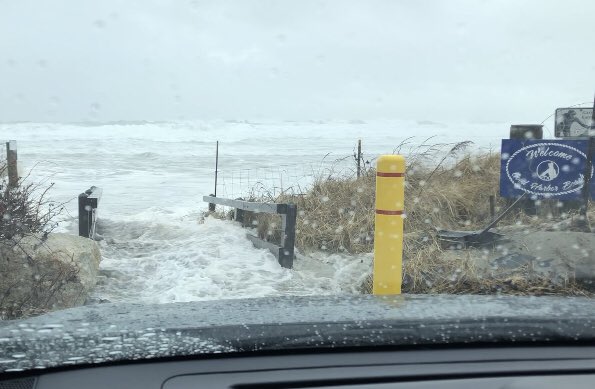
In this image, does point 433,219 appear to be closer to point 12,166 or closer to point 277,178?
point 12,166

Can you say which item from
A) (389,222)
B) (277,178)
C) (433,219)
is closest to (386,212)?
(389,222)

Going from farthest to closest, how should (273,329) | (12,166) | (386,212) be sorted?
(12,166) → (386,212) → (273,329)

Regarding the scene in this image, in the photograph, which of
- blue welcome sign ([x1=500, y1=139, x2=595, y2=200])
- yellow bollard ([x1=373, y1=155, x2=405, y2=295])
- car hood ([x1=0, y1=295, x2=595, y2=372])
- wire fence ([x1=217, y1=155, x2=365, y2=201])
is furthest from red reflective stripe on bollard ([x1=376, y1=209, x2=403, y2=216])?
wire fence ([x1=217, y1=155, x2=365, y2=201])

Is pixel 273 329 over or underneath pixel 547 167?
underneath

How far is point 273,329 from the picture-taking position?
1839mm

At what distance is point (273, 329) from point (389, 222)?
3.21 m

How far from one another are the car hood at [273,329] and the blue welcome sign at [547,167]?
5.17 meters

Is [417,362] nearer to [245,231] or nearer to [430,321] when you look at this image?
[430,321]

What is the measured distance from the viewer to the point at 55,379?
1555 mm

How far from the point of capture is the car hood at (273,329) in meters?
1.66

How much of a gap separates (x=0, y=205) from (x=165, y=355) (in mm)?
4494

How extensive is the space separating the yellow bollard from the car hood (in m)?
2.52

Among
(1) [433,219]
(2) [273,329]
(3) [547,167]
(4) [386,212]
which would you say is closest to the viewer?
(2) [273,329]

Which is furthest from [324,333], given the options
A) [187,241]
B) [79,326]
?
[187,241]
